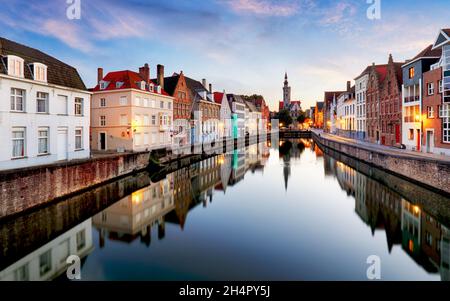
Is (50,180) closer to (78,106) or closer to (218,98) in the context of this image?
(78,106)

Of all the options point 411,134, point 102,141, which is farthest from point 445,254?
point 102,141

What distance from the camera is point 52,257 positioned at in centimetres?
1014

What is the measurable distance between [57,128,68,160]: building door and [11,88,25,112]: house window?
302cm

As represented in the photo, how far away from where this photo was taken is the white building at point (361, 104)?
4472cm

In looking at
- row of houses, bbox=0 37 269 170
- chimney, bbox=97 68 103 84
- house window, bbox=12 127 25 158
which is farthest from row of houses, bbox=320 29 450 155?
chimney, bbox=97 68 103 84

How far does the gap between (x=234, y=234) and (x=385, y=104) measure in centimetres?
3163

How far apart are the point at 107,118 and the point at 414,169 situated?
1055 inches

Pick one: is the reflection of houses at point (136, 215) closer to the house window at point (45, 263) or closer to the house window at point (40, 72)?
the house window at point (45, 263)

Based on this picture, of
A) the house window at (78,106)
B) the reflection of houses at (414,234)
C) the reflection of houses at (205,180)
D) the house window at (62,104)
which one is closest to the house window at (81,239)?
the reflection of houses at (205,180)

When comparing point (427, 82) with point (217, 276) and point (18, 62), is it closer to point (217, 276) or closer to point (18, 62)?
point (217, 276)

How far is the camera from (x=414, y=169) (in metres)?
18.8

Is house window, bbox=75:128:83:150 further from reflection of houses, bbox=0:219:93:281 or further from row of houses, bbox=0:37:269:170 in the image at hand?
→ reflection of houses, bbox=0:219:93:281

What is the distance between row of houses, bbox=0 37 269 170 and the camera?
15047mm
